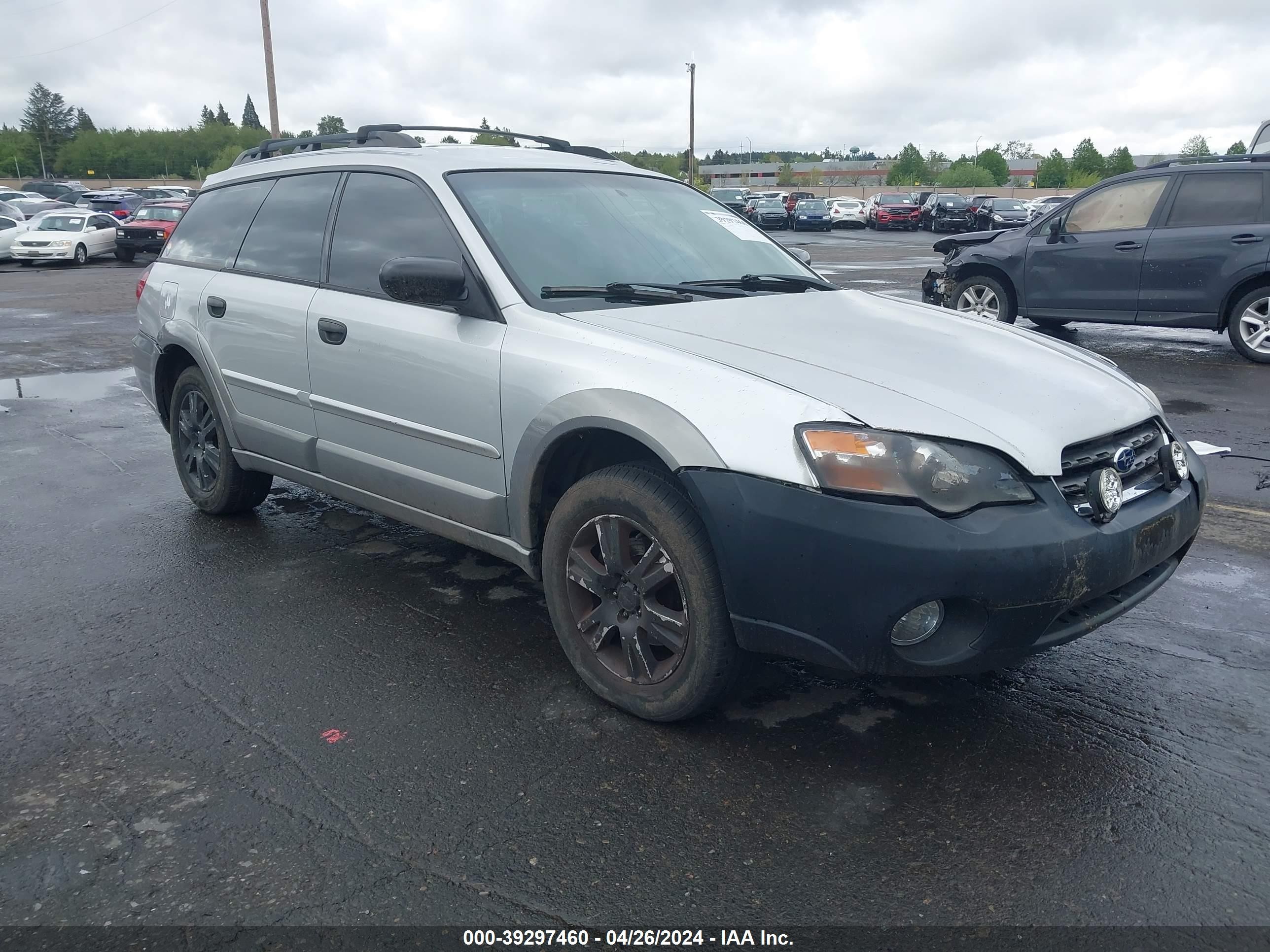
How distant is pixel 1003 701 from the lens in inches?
134

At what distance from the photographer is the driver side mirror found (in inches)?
140

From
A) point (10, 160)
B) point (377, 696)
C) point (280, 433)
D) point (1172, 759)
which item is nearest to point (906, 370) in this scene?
point (1172, 759)

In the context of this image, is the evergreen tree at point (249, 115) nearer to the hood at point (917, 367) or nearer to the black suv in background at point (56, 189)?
the black suv in background at point (56, 189)

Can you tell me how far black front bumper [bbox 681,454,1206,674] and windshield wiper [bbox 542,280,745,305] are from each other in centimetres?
98

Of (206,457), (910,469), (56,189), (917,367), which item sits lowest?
(206,457)

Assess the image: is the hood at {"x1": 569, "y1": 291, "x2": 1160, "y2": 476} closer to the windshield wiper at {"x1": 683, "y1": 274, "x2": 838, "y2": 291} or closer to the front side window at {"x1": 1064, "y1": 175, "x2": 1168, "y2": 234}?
the windshield wiper at {"x1": 683, "y1": 274, "x2": 838, "y2": 291}

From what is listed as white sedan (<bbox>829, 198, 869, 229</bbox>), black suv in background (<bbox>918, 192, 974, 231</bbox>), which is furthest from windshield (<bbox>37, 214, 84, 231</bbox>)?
black suv in background (<bbox>918, 192, 974, 231</bbox>)

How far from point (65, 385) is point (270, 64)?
2428 cm

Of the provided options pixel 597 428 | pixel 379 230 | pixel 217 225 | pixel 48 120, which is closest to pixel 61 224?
pixel 217 225

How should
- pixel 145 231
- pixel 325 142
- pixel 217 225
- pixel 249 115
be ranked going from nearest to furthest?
pixel 325 142, pixel 217 225, pixel 145 231, pixel 249 115

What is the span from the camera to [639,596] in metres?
3.21

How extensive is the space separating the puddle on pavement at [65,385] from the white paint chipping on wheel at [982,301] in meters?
8.36

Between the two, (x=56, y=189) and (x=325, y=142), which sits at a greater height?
(x=56, y=189)

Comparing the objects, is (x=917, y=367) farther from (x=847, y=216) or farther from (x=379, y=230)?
(x=847, y=216)
